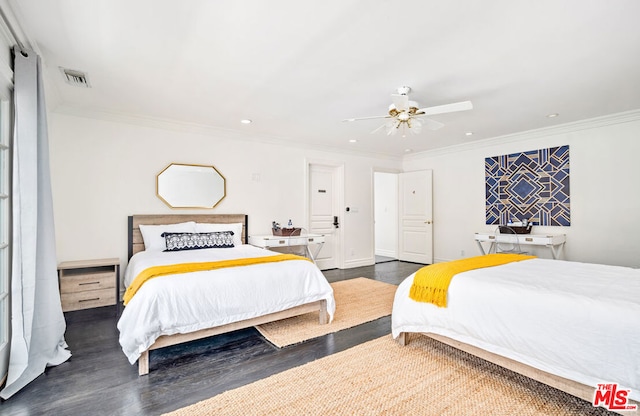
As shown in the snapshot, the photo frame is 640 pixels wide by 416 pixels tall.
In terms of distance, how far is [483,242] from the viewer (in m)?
5.70

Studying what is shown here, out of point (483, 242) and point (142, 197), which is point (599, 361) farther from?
point (142, 197)

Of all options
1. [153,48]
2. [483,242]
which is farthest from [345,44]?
[483,242]

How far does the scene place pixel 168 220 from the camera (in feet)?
14.3

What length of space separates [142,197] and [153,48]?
2.35 metres

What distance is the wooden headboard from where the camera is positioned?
412cm

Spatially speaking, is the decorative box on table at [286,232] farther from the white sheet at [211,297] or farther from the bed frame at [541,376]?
the bed frame at [541,376]

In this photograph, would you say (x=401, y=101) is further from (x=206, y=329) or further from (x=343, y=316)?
(x=206, y=329)

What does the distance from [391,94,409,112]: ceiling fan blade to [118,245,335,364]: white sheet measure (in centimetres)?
178

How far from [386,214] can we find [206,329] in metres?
6.28

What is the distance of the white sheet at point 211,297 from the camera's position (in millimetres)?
2197

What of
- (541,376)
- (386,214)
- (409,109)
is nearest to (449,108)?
(409,109)

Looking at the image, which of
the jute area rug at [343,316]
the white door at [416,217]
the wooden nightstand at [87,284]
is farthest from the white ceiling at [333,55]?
the white door at [416,217]

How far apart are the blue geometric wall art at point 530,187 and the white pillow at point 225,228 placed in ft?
14.2

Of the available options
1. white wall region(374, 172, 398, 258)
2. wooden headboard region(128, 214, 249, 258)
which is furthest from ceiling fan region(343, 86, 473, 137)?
white wall region(374, 172, 398, 258)
